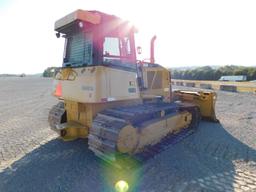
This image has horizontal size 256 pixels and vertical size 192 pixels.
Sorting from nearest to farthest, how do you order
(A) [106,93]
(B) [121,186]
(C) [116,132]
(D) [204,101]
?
(B) [121,186] → (C) [116,132] → (A) [106,93] → (D) [204,101]

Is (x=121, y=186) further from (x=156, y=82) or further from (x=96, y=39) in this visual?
(x=156, y=82)

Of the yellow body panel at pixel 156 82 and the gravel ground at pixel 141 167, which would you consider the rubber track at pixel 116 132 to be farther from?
the yellow body panel at pixel 156 82

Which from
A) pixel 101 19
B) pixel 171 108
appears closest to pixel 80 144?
pixel 171 108

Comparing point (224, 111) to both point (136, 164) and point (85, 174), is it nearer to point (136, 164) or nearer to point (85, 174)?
point (136, 164)

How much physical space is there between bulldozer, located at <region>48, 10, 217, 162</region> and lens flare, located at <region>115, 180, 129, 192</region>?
407 millimetres

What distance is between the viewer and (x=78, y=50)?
5008mm

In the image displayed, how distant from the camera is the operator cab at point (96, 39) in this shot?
4402 millimetres

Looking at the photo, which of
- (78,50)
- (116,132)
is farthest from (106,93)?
(78,50)

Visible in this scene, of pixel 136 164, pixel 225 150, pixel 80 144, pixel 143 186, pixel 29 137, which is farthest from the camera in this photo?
pixel 29 137

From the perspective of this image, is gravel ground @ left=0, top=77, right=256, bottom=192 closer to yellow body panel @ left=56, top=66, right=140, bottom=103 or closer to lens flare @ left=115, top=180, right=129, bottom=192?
lens flare @ left=115, top=180, right=129, bottom=192

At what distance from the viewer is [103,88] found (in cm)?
433

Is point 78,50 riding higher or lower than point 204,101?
higher

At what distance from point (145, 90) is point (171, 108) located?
2.54 ft

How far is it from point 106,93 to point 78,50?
1.30m
